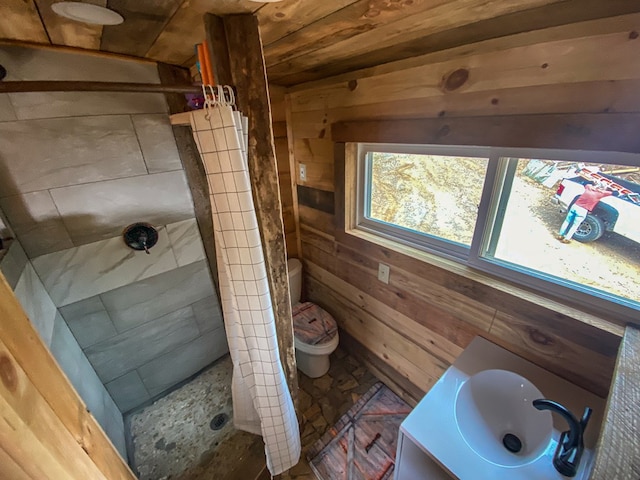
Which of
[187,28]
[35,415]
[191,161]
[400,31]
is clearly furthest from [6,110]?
[400,31]

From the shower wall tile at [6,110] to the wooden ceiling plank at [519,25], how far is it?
1377 millimetres

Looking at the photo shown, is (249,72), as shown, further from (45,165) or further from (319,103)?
(45,165)

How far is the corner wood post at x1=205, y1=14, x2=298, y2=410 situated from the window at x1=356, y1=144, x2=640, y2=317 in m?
0.78

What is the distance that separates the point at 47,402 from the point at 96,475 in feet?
0.62

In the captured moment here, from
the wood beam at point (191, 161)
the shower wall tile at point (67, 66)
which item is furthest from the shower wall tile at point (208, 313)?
the shower wall tile at point (67, 66)

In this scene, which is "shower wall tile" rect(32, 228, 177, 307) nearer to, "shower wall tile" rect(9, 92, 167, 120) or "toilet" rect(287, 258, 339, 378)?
"shower wall tile" rect(9, 92, 167, 120)

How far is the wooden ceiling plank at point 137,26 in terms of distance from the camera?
667mm

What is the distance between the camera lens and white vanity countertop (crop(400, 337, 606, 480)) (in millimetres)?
775

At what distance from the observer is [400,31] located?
0.83 metres

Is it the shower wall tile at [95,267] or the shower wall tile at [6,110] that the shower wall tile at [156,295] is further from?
the shower wall tile at [6,110]

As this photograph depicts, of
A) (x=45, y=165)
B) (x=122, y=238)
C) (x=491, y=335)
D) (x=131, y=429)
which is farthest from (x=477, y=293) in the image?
(x=131, y=429)

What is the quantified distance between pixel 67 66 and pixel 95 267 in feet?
3.08

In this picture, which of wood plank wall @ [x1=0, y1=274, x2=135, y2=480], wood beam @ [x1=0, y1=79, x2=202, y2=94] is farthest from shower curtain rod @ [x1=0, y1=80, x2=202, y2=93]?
wood plank wall @ [x1=0, y1=274, x2=135, y2=480]

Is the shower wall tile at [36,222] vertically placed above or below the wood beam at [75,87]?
below
